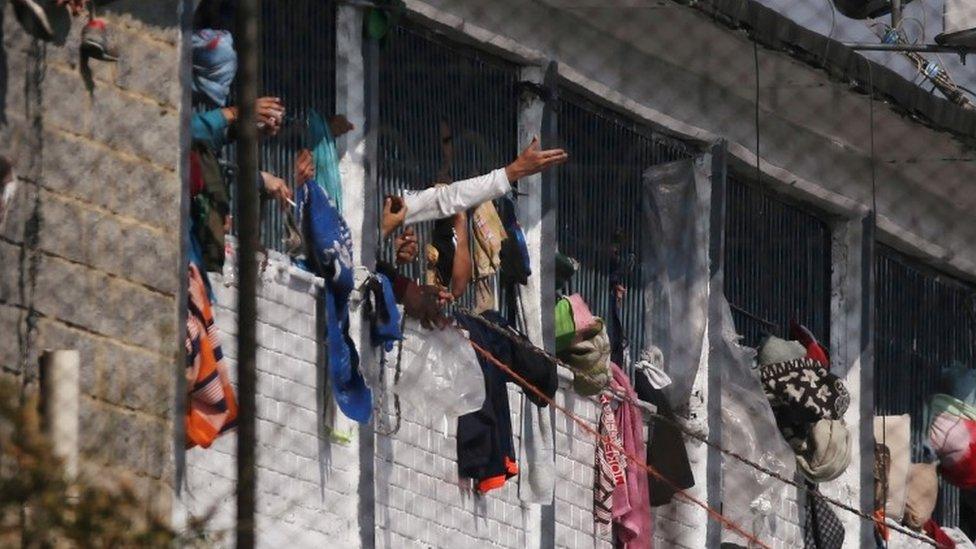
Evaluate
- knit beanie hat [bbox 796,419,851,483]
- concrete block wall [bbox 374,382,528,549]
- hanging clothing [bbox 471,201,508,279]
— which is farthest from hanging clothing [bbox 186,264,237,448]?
knit beanie hat [bbox 796,419,851,483]

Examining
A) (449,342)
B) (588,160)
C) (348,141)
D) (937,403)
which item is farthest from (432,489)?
(937,403)

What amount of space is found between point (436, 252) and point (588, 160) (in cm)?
144

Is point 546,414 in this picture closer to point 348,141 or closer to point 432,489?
point 432,489

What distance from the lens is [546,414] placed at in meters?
11.5

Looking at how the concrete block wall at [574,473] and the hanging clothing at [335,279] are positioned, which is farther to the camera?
the concrete block wall at [574,473]

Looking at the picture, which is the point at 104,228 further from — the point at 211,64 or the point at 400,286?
the point at 400,286

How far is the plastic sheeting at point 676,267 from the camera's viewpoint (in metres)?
12.9

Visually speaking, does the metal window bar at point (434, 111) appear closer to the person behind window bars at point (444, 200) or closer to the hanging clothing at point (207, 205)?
the person behind window bars at point (444, 200)

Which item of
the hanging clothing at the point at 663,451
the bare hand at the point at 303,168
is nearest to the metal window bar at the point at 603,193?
the hanging clothing at the point at 663,451

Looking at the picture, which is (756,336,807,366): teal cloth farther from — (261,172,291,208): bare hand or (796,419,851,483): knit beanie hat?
(261,172,291,208): bare hand

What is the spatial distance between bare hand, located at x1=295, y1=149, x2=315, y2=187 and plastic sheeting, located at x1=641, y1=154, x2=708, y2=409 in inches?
113

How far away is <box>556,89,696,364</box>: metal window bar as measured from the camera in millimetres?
12266

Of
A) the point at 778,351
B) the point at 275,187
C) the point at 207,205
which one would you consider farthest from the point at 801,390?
the point at 207,205

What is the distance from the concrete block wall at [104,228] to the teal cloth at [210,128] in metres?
0.27
